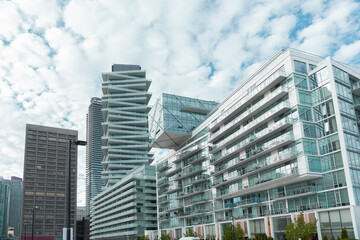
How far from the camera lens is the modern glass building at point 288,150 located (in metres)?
52.6

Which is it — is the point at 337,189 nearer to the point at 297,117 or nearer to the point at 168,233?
the point at 297,117

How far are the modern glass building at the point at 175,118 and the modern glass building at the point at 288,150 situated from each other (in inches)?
575

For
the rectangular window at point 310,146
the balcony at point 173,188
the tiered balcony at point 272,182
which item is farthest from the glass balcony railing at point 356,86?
the balcony at point 173,188

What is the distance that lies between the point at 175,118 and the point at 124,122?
93962mm

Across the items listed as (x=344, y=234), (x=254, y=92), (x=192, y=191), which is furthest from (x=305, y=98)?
(x=192, y=191)

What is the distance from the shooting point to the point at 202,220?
8288 cm

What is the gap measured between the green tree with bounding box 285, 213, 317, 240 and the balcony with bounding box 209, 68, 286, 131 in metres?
22.4

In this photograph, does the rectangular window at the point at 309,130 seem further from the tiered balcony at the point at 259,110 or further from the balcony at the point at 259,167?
the tiered balcony at the point at 259,110

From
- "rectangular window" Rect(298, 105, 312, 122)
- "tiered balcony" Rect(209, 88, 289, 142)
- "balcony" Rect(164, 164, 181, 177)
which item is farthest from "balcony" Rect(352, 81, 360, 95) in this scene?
"balcony" Rect(164, 164, 181, 177)

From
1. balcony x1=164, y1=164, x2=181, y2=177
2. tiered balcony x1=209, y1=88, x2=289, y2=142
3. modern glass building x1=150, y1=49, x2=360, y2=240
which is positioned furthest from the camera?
balcony x1=164, y1=164, x2=181, y2=177

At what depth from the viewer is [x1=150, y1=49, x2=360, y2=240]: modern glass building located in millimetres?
52594

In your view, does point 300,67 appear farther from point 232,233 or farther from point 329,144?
point 232,233

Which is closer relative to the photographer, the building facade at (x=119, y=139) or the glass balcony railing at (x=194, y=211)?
the glass balcony railing at (x=194, y=211)

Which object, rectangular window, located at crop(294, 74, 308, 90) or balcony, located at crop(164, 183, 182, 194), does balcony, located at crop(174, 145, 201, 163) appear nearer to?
balcony, located at crop(164, 183, 182, 194)
